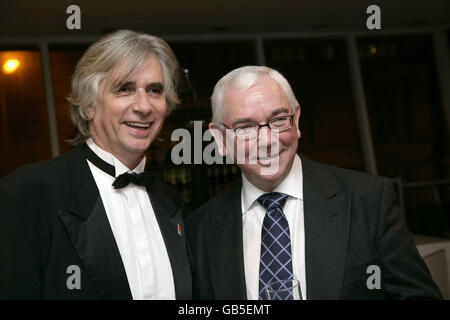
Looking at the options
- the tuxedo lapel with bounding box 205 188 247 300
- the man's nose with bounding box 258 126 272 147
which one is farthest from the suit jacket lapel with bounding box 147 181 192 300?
the man's nose with bounding box 258 126 272 147

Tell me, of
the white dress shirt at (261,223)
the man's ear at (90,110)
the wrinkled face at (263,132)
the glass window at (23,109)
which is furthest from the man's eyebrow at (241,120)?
the glass window at (23,109)

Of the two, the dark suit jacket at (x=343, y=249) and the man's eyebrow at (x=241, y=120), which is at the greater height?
the man's eyebrow at (x=241, y=120)

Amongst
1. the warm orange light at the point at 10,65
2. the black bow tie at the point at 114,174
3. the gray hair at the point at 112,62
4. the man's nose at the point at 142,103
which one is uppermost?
the warm orange light at the point at 10,65

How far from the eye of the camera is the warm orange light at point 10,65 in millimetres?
5367

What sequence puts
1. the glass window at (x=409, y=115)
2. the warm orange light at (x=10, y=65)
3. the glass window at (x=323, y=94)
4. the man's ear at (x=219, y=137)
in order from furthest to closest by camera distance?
the glass window at (x=409, y=115) < the glass window at (x=323, y=94) < the warm orange light at (x=10, y=65) < the man's ear at (x=219, y=137)

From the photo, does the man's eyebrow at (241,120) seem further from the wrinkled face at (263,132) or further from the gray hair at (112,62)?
the gray hair at (112,62)

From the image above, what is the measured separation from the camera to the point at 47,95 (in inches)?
218

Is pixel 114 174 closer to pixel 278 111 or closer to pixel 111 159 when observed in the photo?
pixel 111 159

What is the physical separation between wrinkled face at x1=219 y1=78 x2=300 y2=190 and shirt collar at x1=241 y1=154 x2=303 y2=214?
54mm

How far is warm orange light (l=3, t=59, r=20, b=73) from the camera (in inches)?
211

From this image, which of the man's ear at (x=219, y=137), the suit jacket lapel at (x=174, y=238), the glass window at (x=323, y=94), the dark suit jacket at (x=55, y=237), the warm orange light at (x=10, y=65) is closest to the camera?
the dark suit jacket at (x=55, y=237)

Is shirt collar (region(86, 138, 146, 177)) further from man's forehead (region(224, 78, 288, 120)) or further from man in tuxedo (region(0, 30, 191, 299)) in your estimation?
man's forehead (region(224, 78, 288, 120))

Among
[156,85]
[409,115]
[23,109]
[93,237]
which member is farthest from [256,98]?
[409,115]
